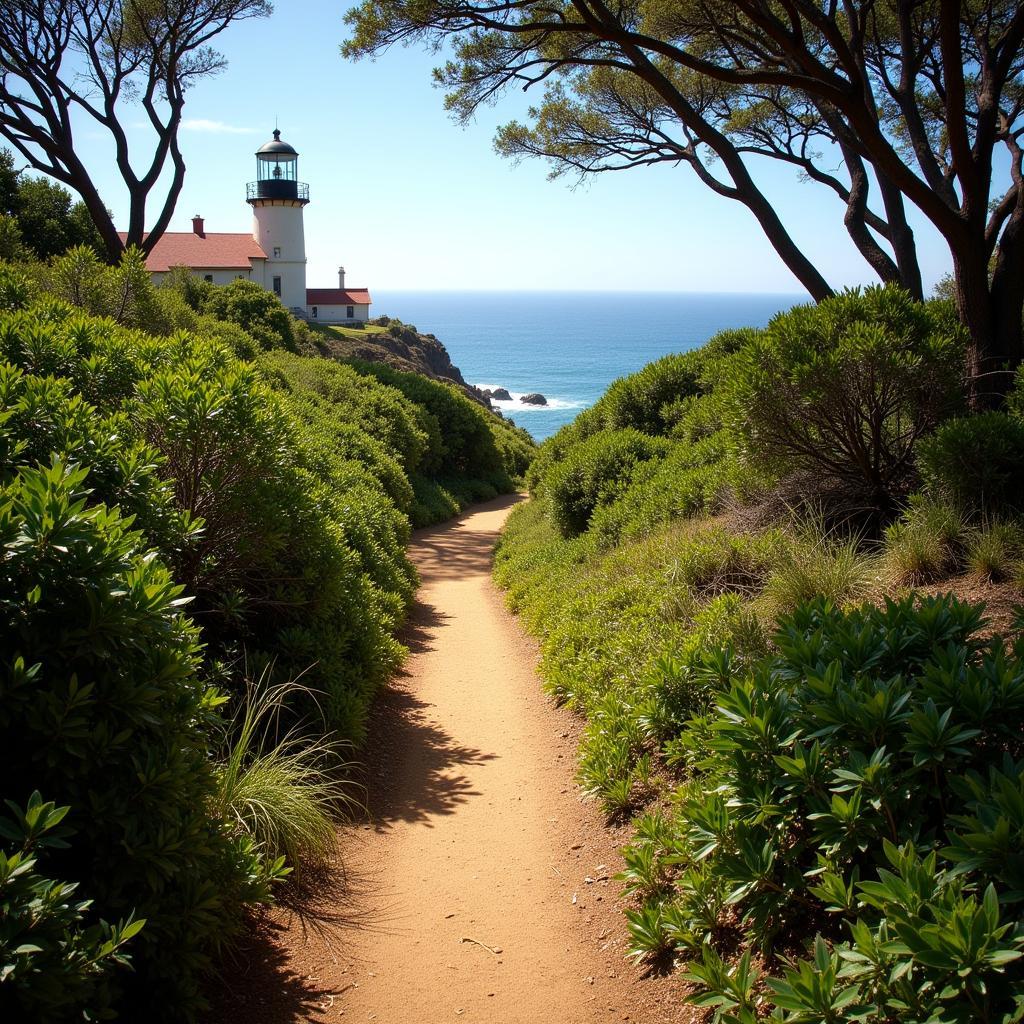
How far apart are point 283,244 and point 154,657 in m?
54.6

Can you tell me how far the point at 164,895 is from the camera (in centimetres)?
335

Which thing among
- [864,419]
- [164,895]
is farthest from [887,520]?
[164,895]

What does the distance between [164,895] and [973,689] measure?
3149mm

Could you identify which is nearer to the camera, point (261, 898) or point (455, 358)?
point (261, 898)

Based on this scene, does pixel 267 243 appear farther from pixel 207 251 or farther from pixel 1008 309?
pixel 1008 309

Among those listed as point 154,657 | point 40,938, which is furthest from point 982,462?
point 40,938

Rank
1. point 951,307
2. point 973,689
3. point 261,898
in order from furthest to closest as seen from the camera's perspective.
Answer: point 951,307, point 261,898, point 973,689

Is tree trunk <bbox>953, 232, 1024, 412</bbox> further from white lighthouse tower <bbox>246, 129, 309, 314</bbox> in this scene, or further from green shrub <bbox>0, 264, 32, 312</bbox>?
white lighthouse tower <bbox>246, 129, 309, 314</bbox>

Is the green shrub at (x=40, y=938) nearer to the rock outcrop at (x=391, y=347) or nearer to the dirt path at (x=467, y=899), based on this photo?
the dirt path at (x=467, y=899)

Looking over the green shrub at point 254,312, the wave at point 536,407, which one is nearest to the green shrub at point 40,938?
the green shrub at point 254,312

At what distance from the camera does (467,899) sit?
4984 millimetres

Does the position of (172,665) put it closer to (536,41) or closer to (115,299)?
(115,299)

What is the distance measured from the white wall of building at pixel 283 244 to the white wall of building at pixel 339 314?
4514 millimetres

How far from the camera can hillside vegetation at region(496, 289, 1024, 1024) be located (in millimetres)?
2684
